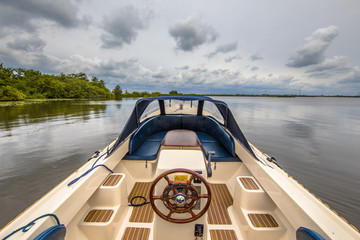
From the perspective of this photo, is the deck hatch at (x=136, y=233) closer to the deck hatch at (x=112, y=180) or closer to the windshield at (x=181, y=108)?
the deck hatch at (x=112, y=180)

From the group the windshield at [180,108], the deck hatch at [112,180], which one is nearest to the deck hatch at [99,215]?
the deck hatch at [112,180]

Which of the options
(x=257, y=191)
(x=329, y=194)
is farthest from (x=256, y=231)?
(x=329, y=194)

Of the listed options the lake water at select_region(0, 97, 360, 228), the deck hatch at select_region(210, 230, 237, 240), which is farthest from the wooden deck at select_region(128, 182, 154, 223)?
the lake water at select_region(0, 97, 360, 228)

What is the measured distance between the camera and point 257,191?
1896 millimetres

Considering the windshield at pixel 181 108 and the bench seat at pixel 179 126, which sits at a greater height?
the windshield at pixel 181 108

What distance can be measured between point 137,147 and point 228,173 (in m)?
2.12

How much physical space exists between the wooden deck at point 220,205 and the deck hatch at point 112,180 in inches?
58.1

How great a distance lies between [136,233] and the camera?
75.2 inches

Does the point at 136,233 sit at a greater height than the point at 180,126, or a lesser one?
lesser

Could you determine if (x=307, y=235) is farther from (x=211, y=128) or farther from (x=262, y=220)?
(x=211, y=128)

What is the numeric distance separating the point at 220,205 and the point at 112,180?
179cm

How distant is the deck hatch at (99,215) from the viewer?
1721 millimetres

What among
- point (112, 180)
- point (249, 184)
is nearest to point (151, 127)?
point (112, 180)

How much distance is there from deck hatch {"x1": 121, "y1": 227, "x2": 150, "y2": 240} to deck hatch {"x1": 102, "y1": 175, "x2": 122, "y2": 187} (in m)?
0.64
